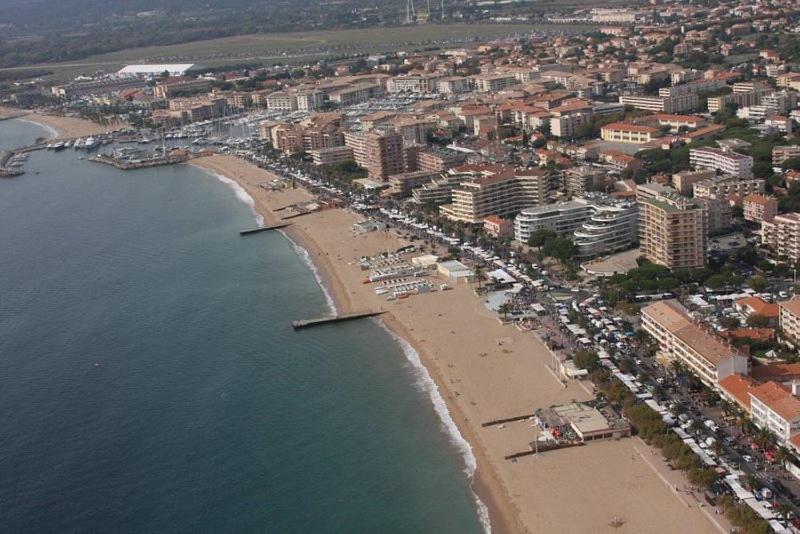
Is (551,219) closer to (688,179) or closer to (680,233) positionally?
(680,233)

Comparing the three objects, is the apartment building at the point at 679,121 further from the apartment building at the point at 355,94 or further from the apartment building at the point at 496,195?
the apartment building at the point at 355,94

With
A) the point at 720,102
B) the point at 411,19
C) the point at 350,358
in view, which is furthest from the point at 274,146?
the point at 411,19

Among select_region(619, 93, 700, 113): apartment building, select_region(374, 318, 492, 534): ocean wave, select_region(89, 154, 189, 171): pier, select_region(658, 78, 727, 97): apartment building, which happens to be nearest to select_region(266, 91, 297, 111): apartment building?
select_region(89, 154, 189, 171): pier

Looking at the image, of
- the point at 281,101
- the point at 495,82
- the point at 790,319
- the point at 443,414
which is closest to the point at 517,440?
the point at 443,414

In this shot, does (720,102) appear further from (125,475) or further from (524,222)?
(125,475)

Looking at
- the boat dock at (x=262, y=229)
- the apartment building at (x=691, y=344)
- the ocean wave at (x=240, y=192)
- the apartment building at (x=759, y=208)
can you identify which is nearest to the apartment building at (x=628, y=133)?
the apartment building at (x=759, y=208)

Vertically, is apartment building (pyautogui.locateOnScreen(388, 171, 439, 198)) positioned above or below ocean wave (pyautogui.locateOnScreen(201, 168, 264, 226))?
above

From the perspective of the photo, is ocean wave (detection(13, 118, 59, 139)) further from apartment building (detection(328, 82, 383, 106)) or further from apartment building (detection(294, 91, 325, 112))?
apartment building (detection(328, 82, 383, 106))
